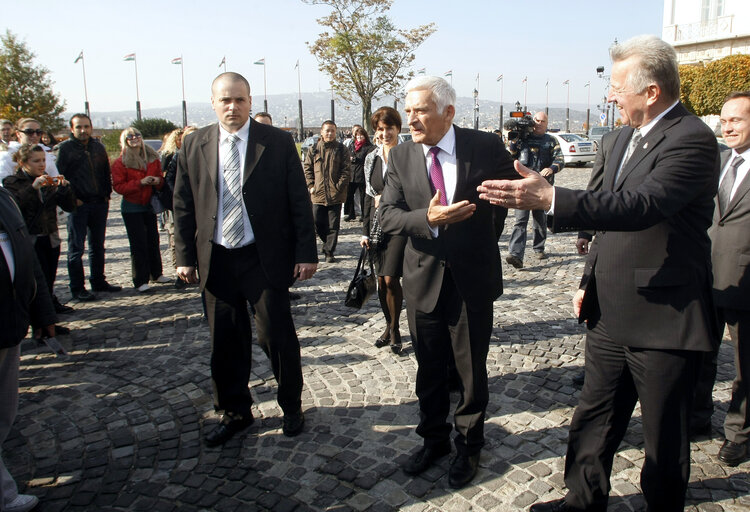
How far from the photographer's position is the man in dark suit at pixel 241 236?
3449mm

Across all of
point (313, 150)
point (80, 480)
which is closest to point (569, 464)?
point (80, 480)

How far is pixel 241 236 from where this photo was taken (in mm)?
3453

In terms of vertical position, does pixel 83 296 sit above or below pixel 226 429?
above

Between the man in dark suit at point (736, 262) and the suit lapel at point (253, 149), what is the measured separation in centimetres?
301

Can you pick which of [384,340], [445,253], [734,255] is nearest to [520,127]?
[384,340]

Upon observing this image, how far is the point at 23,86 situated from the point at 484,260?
39.3m

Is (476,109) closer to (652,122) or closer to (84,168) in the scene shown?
(84,168)

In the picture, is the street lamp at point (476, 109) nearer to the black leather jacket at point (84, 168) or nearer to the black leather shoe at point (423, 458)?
the black leather jacket at point (84, 168)

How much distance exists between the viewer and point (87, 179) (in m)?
6.87

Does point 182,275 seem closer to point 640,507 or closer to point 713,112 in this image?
point 640,507

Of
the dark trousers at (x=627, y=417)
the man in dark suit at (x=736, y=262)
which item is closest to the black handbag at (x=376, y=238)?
the dark trousers at (x=627, y=417)

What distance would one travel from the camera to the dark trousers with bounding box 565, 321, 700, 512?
7.76 ft

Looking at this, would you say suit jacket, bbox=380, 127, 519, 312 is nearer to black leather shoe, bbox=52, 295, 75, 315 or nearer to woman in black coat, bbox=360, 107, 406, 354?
woman in black coat, bbox=360, 107, 406, 354

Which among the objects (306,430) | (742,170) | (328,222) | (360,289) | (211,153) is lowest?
(306,430)
